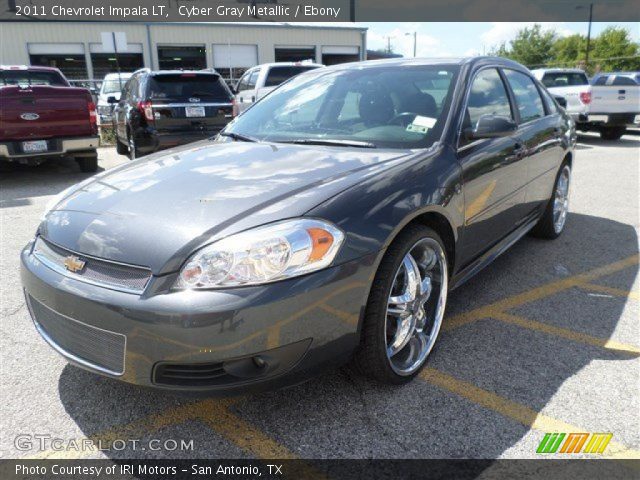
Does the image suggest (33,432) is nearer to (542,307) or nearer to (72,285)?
(72,285)

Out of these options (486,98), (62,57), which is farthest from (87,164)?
(62,57)

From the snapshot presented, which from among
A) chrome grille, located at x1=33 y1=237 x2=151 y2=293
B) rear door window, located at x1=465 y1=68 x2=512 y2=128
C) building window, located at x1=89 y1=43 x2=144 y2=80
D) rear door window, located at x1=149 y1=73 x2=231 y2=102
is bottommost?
chrome grille, located at x1=33 y1=237 x2=151 y2=293

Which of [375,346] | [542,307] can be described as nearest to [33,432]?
[375,346]

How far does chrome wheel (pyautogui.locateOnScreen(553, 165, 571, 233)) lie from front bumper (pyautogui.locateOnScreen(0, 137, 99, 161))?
6749mm

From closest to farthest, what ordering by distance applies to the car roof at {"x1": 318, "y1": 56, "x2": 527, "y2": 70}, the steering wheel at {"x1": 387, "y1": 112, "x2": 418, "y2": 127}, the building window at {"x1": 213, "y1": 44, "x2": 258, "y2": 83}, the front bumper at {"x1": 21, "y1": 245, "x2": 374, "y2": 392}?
the front bumper at {"x1": 21, "y1": 245, "x2": 374, "y2": 392}, the steering wheel at {"x1": 387, "y1": 112, "x2": 418, "y2": 127}, the car roof at {"x1": 318, "y1": 56, "x2": 527, "y2": 70}, the building window at {"x1": 213, "y1": 44, "x2": 258, "y2": 83}

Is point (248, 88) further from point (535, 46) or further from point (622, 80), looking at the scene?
point (535, 46)

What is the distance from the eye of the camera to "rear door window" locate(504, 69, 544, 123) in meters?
3.97

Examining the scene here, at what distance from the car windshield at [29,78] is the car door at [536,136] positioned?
24.9 ft

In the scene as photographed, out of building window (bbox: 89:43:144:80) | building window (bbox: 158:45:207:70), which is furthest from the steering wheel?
building window (bbox: 158:45:207:70)

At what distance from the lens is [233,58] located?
30391 mm

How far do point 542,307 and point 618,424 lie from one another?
124 centimetres

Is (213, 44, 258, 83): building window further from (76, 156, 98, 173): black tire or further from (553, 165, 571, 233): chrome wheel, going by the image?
(553, 165, 571, 233): chrome wheel

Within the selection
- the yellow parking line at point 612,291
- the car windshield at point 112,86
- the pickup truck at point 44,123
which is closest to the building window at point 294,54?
the car windshield at point 112,86

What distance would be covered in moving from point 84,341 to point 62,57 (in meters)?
30.8
